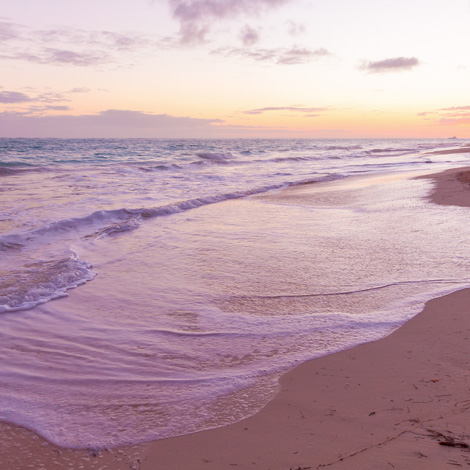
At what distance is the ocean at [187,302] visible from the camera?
294cm

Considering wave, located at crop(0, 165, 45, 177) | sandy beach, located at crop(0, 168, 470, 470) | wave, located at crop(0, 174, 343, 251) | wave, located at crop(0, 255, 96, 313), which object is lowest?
sandy beach, located at crop(0, 168, 470, 470)

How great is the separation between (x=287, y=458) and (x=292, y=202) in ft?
36.0

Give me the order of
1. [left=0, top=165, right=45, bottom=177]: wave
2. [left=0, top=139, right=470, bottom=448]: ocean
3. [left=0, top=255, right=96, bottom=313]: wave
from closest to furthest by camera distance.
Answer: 1. [left=0, top=139, right=470, bottom=448]: ocean
2. [left=0, top=255, right=96, bottom=313]: wave
3. [left=0, top=165, right=45, bottom=177]: wave

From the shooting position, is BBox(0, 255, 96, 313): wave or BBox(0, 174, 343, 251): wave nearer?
BBox(0, 255, 96, 313): wave

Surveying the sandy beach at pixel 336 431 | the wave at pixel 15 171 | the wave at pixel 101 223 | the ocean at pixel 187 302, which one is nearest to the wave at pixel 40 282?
the ocean at pixel 187 302

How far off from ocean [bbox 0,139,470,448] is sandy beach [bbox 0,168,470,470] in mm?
128

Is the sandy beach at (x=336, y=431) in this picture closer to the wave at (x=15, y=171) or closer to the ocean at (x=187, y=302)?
the ocean at (x=187, y=302)

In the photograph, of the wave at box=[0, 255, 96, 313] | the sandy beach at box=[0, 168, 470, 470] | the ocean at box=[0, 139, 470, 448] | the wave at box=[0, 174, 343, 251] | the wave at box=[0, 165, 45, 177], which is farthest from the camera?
the wave at box=[0, 165, 45, 177]

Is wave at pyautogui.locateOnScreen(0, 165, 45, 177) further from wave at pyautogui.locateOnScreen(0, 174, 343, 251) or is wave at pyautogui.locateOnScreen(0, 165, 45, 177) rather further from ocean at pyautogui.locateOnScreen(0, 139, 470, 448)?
wave at pyautogui.locateOnScreen(0, 174, 343, 251)

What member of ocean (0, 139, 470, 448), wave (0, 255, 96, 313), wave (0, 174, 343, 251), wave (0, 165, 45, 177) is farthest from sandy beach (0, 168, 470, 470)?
wave (0, 165, 45, 177)

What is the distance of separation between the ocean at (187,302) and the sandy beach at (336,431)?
128 mm

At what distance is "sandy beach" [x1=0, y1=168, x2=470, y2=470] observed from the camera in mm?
2270

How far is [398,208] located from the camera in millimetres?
10547

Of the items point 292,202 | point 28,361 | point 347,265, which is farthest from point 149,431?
point 292,202
